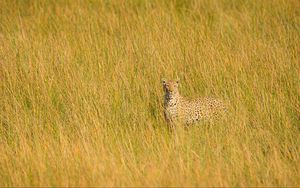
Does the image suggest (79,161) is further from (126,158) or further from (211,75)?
(211,75)

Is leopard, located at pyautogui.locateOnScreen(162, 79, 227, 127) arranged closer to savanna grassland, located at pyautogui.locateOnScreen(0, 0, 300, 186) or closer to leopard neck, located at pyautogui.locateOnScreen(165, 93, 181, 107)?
leopard neck, located at pyautogui.locateOnScreen(165, 93, 181, 107)

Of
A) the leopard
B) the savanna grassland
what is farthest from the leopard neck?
the savanna grassland

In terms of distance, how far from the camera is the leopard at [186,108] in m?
5.37

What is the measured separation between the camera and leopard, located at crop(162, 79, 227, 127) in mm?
5370

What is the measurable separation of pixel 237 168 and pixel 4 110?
2.55m

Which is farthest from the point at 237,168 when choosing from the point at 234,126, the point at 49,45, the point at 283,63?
the point at 49,45

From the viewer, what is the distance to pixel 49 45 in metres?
7.09

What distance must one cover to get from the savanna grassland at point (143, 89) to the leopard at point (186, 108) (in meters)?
0.15

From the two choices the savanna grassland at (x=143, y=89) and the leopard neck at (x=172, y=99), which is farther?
the leopard neck at (x=172, y=99)

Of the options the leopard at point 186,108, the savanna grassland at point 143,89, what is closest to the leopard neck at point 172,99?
the leopard at point 186,108

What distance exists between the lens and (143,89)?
5852 mm

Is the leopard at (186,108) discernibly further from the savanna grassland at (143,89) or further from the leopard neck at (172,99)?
the savanna grassland at (143,89)

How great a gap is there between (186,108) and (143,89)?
59 cm

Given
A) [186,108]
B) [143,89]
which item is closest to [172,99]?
[186,108]
